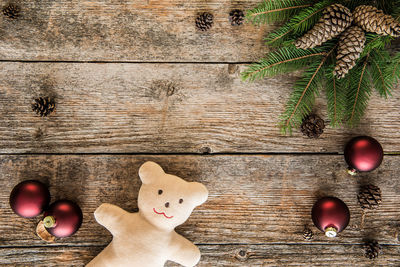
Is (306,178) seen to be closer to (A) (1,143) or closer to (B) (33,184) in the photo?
(B) (33,184)

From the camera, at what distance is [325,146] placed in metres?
0.97

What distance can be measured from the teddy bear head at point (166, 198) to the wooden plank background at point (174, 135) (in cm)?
11

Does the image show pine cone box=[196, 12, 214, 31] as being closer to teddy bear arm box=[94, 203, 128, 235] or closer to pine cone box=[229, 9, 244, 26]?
pine cone box=[229, 9, 244, 26]

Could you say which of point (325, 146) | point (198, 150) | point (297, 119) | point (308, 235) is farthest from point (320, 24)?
point (308, 235)

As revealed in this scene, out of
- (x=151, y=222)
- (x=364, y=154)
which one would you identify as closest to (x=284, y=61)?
(x=364, y=154)

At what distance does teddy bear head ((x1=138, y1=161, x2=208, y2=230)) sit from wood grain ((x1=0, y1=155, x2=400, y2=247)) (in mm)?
104

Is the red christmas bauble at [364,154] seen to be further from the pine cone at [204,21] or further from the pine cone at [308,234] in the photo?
the pine cone at [204,21]

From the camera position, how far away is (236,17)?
938 mm

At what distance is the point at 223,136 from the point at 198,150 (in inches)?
3.5

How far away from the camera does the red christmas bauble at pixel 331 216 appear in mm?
857

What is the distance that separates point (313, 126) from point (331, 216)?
264mm

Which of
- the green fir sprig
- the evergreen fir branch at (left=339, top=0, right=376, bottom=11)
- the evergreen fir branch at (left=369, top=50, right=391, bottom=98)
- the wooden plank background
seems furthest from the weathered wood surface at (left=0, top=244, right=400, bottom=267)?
the evergreen fir branch at (left=339, top=0, right=376, bottom=11)

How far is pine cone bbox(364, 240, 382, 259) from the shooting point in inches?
36.6

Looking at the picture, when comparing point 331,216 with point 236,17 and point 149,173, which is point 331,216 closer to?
point 149,173
